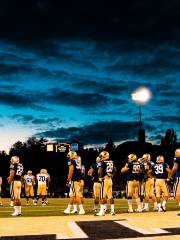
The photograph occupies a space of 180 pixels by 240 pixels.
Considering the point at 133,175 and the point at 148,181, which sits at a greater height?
the point at 133,175

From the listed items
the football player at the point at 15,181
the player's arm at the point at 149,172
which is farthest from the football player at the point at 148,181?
the football player at the point at 15,181

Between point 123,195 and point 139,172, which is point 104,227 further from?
point 123,195

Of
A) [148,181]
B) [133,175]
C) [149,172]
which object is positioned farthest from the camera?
[148,181]

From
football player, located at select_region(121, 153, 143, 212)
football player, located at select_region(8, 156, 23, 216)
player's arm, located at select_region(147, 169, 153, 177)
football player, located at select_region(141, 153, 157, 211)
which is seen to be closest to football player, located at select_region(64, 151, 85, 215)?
football player, located at select_region(8, 156, 23, 216)

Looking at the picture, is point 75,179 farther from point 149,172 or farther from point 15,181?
point 149,172

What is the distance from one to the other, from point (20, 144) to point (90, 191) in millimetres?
55838

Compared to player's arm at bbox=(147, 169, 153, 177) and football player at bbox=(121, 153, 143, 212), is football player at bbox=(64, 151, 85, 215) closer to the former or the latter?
football player at bbox=(121, 153, 143, 212)

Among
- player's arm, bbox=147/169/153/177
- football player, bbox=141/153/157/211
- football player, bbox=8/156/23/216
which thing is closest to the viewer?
football player, bbox=8/156/23/216

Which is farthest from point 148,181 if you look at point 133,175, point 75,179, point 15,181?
point 15,181

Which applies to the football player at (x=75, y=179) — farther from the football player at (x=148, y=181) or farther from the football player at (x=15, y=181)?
the football player at (x=148, y=181)

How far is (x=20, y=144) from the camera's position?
95.4 meters

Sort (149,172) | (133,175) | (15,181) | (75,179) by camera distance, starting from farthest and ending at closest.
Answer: (149,172)
(133,175)
(75,179)
(15,181)

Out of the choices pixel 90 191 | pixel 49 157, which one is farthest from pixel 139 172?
pixel 49 157

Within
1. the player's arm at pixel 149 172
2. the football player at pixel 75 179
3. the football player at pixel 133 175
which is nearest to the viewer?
the football player at pixel 75 179
